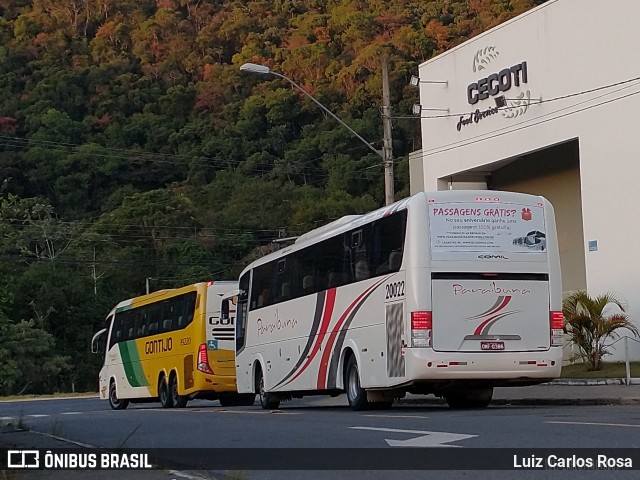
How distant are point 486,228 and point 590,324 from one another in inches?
388

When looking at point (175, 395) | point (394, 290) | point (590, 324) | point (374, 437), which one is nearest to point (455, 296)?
point (394, 290)

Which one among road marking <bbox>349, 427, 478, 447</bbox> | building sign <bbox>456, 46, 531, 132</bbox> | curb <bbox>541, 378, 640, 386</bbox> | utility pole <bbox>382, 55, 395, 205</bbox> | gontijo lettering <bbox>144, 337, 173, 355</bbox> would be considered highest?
building sign <bbox>456, 46, 531, 132</bbox>

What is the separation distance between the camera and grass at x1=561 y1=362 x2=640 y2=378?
26.2 metres

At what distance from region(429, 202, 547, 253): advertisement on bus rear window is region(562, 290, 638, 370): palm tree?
27.8 ft

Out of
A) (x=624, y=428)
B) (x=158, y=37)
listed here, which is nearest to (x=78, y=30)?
(x=158, y=37)

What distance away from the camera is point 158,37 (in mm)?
106125

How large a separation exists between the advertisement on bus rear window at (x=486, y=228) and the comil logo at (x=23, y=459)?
8.45m

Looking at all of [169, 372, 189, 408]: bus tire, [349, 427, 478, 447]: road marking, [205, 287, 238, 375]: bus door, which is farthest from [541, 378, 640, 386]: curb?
[349, 427, 478, 447]: road marking

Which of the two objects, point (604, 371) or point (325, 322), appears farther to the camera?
point (604, 371)

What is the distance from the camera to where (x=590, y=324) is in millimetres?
27844

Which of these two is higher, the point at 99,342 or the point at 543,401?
the point at 99,342

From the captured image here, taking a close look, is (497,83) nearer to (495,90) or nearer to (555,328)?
(495,90)

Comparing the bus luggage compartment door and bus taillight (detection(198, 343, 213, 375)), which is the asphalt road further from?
bus taillight (detection(198, 343, 213, 375))

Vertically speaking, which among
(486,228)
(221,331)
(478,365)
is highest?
(486,228)
